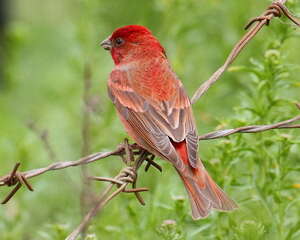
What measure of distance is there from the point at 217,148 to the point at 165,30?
132 inches

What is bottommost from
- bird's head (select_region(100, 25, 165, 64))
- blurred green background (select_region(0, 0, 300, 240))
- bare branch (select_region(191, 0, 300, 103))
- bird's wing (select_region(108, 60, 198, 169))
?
blurred green background (select_region(0, 0, 300, 240))

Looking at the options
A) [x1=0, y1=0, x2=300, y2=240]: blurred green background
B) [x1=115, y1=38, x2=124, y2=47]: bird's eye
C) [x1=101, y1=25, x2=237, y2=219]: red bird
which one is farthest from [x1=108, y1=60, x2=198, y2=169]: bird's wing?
[x1=115, y1=38, x2=124, y2=47]: bird's eye

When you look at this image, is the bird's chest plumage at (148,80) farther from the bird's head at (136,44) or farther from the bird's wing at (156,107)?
the bird's head at (136,44)

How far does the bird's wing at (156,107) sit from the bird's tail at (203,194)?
7 centimetres

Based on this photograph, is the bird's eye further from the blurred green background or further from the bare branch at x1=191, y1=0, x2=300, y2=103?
the bare branch at x1=191, y1=0, x2=300, y2=103

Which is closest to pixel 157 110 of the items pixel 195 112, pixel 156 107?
pixel 156 107

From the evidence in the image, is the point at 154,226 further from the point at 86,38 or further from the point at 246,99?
the point at 86,38

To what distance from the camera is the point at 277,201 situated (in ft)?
19.5

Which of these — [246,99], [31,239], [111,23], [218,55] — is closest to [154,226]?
[246,99]

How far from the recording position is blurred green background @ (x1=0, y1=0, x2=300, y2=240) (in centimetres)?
605

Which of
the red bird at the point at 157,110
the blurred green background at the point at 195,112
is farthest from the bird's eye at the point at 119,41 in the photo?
the blurred green background at the point at 195,112

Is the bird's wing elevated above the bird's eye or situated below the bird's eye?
below

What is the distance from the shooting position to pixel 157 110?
638 cm

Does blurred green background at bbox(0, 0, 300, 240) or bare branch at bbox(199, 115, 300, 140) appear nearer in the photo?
bare branch at bbox(199, 115, 300, 140)
